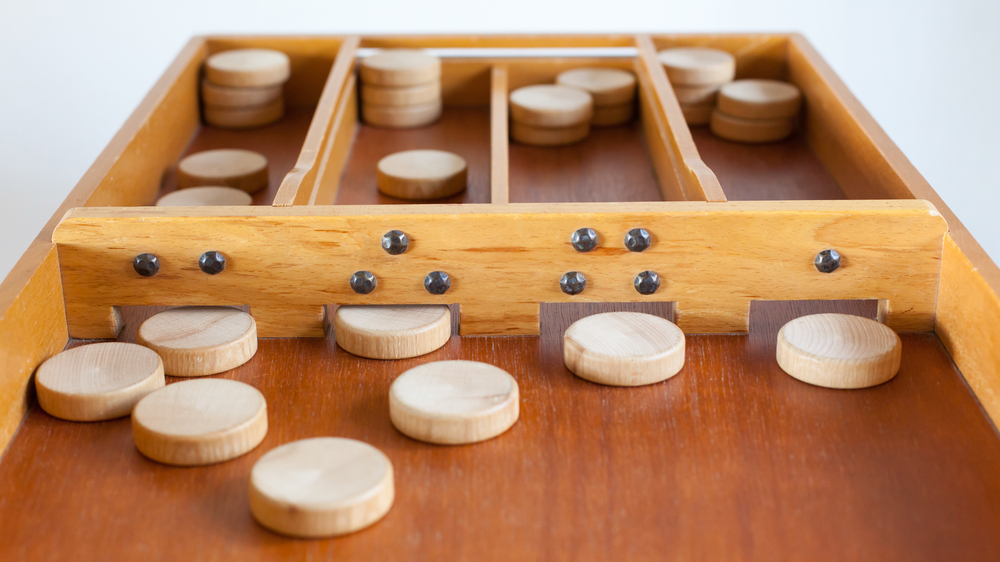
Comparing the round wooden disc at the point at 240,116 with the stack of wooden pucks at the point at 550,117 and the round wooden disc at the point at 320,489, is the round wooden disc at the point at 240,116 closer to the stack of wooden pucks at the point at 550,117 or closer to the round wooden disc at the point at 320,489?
the stack of wooden pucks at the point at 550,117

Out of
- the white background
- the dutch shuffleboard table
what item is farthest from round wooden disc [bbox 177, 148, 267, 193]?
the white background

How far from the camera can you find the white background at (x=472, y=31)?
11.1 ft

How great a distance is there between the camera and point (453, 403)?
116 cm

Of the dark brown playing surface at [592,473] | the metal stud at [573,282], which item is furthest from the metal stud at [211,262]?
the metal stud at [573,282]

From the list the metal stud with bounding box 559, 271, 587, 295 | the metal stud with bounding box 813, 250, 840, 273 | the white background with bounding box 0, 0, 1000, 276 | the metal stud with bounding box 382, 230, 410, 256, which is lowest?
the white background with bounding box 0, 0, 1000, 276

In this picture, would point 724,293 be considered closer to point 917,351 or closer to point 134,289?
point 917,351

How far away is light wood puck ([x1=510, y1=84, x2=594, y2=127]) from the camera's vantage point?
86.0 inches

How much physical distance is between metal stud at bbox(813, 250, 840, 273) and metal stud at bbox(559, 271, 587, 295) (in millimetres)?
330

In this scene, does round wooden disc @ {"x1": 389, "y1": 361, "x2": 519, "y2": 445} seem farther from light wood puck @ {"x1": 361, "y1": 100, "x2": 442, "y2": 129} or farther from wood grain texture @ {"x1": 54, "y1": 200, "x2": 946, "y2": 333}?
light wood puck @ {"x1": 361, "y1": 100, "x2": 442, "y2": 129}

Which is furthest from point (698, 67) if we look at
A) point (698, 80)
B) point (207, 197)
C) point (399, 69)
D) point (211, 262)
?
point (211, 262)

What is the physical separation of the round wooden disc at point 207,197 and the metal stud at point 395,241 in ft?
2.05

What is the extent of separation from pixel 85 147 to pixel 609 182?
94.3 inches

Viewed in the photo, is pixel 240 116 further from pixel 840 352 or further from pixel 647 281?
pixel 840 352

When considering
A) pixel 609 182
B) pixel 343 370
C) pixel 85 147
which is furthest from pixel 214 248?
pixel 85 147
